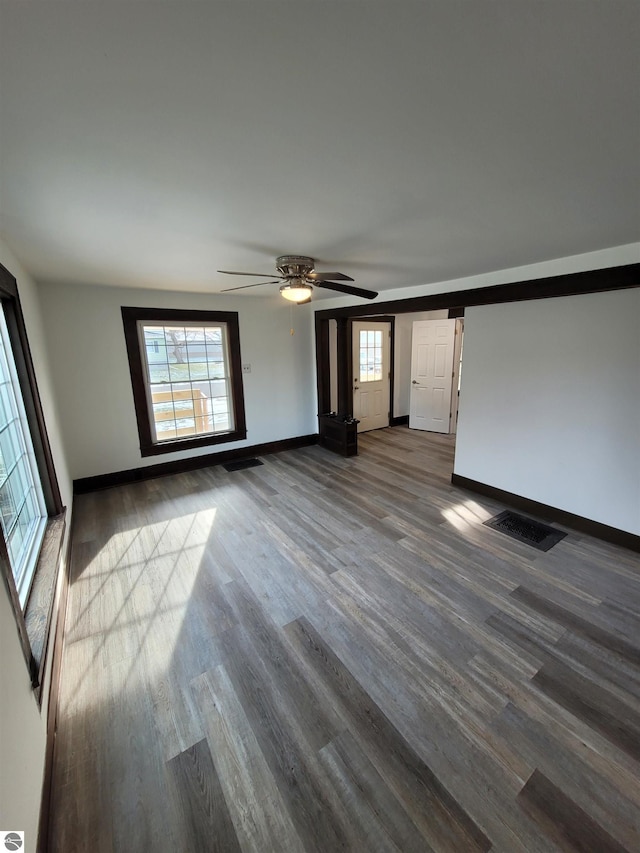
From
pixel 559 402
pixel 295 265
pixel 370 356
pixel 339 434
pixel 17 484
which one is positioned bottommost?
pixel 339 434

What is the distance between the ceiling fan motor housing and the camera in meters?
2.58

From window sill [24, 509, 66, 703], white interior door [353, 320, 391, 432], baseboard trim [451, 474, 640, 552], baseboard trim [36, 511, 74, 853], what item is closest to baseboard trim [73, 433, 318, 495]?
white interior door [353, 320, 391, 432]

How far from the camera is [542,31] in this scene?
0.77 m

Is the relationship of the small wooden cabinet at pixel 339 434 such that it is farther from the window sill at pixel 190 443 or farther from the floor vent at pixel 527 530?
the floor vent at pixel 527 530

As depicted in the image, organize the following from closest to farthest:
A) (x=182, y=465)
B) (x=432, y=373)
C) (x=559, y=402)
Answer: (x=559, y=402), (x=182, y=465), (x=432, y=373)

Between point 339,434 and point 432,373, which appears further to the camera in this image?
point 432,373

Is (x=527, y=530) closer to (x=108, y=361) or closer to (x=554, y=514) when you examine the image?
(x=554, y=514)

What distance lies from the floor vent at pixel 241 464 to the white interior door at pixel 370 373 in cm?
218

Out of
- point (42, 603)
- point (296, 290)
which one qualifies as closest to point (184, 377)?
point (296, 290)

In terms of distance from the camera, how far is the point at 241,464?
503 cm

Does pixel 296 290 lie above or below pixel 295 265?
below

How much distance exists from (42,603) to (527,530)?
3616 millimetres

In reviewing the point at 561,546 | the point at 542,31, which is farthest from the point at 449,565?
the point at 542,31

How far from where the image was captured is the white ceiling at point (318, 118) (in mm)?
743
